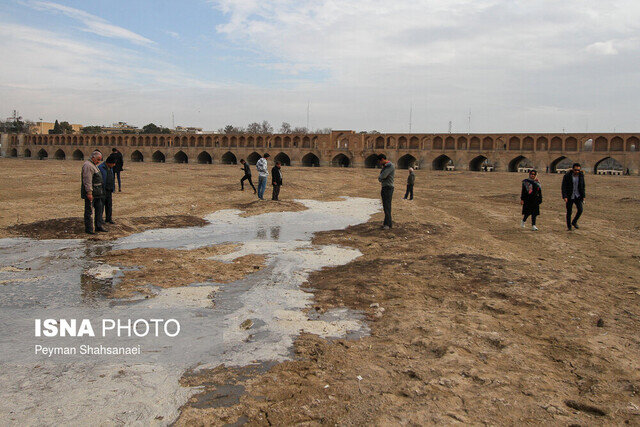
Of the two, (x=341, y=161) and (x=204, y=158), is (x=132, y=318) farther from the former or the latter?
(x=204, y=158)

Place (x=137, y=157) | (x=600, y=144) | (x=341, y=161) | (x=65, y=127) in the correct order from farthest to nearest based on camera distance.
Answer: (x=65, y=127) → (x=137, y=157) → (x=341, y=161) → (x=600, y=144)

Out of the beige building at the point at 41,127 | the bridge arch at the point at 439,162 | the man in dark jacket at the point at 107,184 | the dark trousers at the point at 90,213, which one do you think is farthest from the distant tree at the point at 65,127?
the dark trousers at the point at 90,213

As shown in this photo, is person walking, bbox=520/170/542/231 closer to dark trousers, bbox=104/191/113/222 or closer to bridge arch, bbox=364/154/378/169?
dark trousers, bbox=104/191/113/222

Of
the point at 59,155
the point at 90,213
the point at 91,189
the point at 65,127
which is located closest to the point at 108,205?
the point at 90,213

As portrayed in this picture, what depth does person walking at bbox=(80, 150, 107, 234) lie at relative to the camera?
8041 mm

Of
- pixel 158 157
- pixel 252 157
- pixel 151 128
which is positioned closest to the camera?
pixel 252 157

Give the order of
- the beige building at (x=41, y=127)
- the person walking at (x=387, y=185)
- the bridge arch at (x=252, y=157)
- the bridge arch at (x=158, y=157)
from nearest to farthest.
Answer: the person walking at (x=387, y=185) → the bridge arch at (x=252, y=157) → the bridge arch at (x=158, y=157) → the beige building at (x=41, y=127)

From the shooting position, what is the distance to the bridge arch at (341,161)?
180 ft

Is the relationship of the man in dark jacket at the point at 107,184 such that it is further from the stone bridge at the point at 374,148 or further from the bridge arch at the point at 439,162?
the bridge arch at the point at 439,162

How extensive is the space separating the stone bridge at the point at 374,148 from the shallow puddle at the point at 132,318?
1372 inches

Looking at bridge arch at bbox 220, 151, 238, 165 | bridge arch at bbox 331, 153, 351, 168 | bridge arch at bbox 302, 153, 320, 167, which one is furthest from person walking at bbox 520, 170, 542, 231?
bridge arch at bbox 220, 151, 238, 165

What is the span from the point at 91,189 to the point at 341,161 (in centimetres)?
4907

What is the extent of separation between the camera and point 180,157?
66.4m

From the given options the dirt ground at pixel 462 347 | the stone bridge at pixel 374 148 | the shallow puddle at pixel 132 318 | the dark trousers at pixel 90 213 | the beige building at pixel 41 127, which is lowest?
the shallow puddle at pixel 132 318
